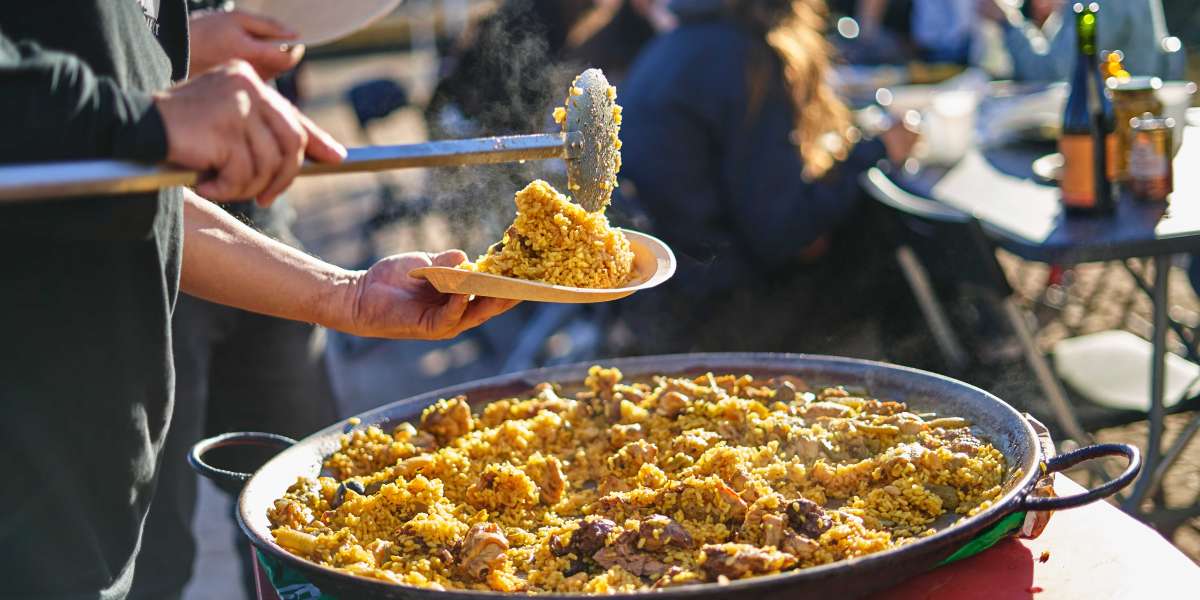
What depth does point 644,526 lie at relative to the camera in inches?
63.5

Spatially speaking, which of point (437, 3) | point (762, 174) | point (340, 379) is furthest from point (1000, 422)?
point (437, 3)

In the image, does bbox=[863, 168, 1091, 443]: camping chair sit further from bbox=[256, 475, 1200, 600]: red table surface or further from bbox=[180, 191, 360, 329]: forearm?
bbox=[180, 191, 360, 329]: forearm

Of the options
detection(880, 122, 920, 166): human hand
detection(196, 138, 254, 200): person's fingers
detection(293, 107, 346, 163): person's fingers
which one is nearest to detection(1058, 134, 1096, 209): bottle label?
detection(880, 122, 920, 166): human hand

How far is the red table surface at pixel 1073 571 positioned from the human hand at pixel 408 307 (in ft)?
2.89

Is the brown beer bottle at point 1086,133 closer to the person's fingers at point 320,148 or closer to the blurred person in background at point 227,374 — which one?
the blurred person in background at point 227,374

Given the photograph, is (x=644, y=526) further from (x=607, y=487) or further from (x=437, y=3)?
(x=437, y=3)

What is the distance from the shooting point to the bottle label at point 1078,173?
3045mm

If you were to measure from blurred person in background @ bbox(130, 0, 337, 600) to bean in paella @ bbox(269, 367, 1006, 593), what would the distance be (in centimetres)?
82

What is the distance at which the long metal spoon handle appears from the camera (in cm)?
113

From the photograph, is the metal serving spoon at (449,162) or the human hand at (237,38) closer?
the metal serving spoon at (449,162)

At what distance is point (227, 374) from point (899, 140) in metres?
2.54

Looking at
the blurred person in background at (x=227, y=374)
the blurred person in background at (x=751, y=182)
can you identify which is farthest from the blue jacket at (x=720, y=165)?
the blurred person in background at (x=227, y=374)

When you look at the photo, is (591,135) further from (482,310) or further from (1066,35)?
(1066,35)

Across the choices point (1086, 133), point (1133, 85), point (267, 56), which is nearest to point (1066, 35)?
point (1133, 85)
